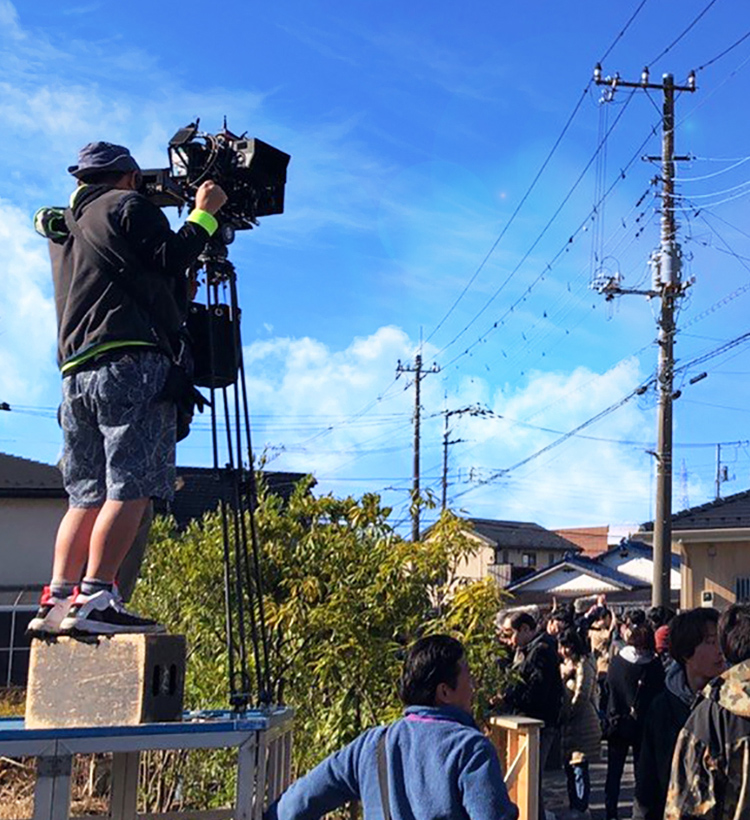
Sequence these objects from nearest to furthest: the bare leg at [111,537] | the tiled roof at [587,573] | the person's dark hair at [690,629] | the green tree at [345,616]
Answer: the bare leg at [111,537], the person's dark hair at [690,629], the green tree at [345,616], the tiled roof at [587,573]

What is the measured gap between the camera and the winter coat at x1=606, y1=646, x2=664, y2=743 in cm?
794

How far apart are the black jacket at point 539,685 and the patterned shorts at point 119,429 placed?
508 centimetres

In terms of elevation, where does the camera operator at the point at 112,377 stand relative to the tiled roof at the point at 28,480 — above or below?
below

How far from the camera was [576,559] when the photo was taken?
35.1 metres

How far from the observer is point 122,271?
3496 mm

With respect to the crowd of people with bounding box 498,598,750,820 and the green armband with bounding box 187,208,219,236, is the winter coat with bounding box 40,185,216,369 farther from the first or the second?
the crowd of people with bounding box 498,598,750,820

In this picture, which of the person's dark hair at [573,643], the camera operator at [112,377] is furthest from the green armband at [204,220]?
the person's dark hair at [573,643]

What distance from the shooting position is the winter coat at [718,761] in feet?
10.7

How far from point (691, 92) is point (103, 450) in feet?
58.0

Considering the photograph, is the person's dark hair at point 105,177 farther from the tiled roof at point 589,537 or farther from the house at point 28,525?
the tiled roof at point 589,537

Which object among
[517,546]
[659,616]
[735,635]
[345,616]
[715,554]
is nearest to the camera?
[735,635]

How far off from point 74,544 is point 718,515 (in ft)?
57.1

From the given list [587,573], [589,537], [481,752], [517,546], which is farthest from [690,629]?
[589,537]

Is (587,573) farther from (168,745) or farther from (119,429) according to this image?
(168,745)
